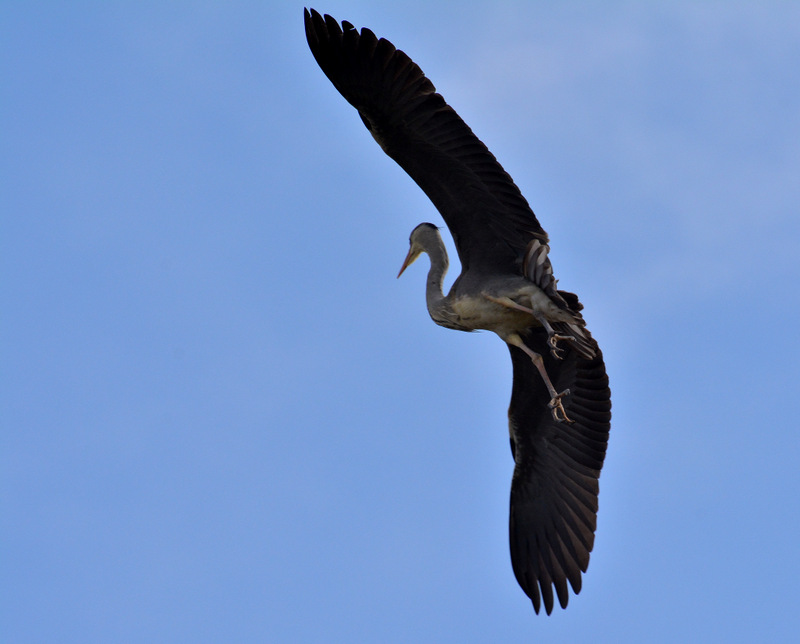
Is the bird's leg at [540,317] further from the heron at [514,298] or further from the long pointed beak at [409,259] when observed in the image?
the long pointed beak at [409,259]

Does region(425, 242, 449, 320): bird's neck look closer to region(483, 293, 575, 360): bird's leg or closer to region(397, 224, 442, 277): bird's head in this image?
region(397, 224, 442, 277): bird's head

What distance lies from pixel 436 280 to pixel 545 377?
148 cm

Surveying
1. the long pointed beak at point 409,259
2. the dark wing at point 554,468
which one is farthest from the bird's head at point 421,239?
the dark wing at point 554,468

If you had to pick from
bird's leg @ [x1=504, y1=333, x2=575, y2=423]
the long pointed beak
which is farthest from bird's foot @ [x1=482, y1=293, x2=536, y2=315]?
the long pointed beak

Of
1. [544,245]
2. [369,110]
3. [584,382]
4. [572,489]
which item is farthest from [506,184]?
[572,489]

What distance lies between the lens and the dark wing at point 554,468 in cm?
1177

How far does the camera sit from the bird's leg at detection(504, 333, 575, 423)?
1086 cm

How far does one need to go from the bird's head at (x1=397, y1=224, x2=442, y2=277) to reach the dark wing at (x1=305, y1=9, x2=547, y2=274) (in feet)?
3.46

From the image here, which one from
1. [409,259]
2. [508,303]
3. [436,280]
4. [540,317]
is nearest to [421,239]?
[409,259]

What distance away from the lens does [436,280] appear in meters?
11.9

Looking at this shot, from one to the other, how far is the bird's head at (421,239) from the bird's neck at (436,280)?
10 cm

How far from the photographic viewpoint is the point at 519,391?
12195mm

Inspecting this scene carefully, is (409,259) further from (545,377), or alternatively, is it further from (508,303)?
(545,377)

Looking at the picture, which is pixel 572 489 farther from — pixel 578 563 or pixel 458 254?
pixel 458 254
